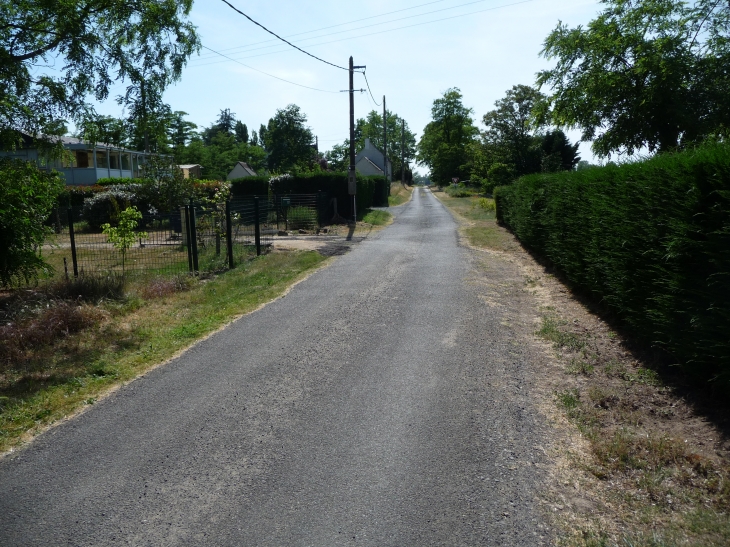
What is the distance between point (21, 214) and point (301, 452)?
25.5 ft

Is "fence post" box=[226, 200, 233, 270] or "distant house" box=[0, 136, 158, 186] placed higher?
"distant house" box=[0, 136, 158, 186]

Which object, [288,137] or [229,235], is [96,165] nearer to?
[229,235]

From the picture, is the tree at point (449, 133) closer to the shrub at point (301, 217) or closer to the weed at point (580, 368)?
the shrub at point (301, 217)

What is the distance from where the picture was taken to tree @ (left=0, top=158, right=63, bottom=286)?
9695 millimetres

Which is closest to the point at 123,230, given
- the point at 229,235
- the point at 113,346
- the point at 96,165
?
the point at 229,235

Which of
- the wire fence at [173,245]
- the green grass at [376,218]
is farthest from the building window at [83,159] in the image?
the wire fence at [173,245]

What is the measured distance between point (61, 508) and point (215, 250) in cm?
1264

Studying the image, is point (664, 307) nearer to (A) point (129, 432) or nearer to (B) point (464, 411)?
(B) point (464, 411)

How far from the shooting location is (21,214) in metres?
9.85

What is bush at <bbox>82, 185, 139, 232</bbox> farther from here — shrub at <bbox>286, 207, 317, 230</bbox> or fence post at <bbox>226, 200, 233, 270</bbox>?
fence post at <bbox>226, 200, 233, 270</bbox>

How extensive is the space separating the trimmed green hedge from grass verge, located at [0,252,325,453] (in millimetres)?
5528

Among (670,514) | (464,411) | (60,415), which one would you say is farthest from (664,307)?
(60,415)


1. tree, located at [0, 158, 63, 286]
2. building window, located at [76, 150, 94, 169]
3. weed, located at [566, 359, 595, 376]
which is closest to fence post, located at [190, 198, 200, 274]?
tree, located at [0, 158, 63, 286]

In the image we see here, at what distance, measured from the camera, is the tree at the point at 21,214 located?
970 centimetres
